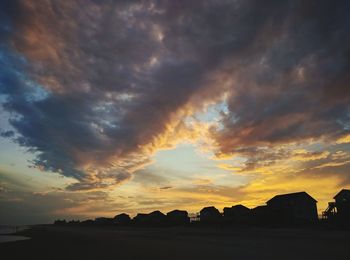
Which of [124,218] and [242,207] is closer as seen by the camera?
[242,207]

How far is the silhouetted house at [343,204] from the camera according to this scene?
2057 inches

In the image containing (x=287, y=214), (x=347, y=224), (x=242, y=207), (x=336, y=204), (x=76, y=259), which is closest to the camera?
(x=76, y=259)

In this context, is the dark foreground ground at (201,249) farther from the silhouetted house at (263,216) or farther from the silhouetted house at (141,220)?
the silhouetted house at (141,220)

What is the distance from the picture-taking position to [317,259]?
1659cm

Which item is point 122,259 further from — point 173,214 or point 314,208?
point 173,214

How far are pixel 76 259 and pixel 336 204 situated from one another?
5278 cm

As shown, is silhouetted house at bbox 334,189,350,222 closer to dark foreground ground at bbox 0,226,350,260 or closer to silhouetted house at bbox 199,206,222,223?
dark foreground ground at bbox 0,226,350,260

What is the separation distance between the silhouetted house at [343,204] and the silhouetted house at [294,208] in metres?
7.88

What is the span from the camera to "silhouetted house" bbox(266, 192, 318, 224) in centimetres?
6556

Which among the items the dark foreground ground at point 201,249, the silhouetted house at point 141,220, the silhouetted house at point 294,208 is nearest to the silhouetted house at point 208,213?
the silhouetted house at point 141,220

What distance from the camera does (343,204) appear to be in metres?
55.1

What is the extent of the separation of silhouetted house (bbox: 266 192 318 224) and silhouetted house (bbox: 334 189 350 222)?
7.88 meters

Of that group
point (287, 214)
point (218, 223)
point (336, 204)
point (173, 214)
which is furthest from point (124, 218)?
point (336, 204)

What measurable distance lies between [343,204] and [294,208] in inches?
490
